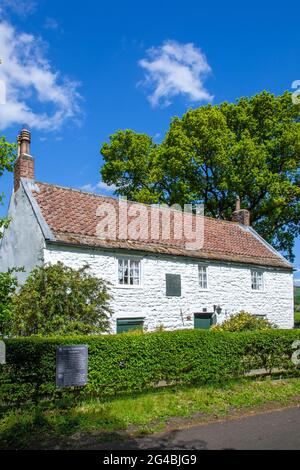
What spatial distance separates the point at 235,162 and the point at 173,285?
49.3ft

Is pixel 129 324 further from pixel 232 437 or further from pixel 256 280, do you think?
pixel 232 437

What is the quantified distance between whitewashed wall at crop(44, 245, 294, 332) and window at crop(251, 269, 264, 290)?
0.29 meters

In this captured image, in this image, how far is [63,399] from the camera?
32.6ft

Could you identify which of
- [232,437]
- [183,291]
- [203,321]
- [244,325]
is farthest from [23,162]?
[232,437]

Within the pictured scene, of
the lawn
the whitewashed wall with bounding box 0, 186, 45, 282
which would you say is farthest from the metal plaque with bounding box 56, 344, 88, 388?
the whitewashed wall with bounding box 0, 186, 45, 282

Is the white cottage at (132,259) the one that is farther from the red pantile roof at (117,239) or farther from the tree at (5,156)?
the tree at (5,156)

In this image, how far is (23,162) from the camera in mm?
19016

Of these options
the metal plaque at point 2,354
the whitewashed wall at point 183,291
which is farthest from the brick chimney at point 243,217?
the metal plaque at point 2,354

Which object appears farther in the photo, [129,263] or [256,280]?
[256,280]

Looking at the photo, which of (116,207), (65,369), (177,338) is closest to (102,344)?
(65,369)

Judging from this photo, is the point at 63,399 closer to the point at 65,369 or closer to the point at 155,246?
the point at 65,369

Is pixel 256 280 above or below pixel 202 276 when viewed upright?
below

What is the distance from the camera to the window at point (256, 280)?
24.0 m
